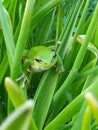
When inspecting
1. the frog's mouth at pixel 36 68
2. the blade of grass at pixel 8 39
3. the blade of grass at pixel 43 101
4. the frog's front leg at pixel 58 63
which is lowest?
the blade of grass at pixel 43 101

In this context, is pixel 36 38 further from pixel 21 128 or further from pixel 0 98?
pixel 21 128

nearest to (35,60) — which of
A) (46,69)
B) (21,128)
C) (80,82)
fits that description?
(46,69)

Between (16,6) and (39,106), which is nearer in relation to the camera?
(39,106)

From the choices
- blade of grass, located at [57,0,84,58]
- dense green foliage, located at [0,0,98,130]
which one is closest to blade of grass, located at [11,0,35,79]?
dense green foliage, located at [0,0,98,130]

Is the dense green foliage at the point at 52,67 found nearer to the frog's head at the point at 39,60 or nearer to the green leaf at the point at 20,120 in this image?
the frog's head at the point at 39,60

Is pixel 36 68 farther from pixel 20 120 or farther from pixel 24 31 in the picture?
pixel 20 120

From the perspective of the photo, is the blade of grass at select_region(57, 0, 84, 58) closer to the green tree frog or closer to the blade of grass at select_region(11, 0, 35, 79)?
the green tree frog

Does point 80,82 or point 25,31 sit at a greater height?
point 25,31

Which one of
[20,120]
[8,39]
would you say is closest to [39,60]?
[8,39]

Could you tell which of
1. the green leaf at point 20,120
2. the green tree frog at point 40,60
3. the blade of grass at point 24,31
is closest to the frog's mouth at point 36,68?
the green tree frog at point 40,60

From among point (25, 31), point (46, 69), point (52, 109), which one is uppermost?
point (25, 31)
